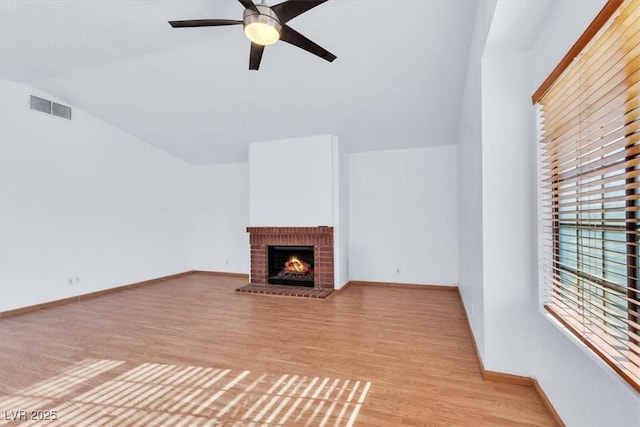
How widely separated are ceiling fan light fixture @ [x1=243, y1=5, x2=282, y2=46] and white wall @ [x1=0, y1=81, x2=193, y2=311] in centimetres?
412

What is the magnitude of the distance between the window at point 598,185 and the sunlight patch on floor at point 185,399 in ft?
4.65

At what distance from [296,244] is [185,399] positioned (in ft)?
10.6

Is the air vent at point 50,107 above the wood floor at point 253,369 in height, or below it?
above

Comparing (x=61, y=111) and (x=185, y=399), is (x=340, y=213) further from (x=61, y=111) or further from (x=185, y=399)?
(x=61, y=111)

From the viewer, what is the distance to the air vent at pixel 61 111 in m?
4.39

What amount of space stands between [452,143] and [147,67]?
4548 mm

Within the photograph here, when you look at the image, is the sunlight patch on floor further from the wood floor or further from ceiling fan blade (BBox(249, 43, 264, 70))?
ceiling fan blade (BBox(249, 43, 264, 70))

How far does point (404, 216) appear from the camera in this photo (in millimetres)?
5164

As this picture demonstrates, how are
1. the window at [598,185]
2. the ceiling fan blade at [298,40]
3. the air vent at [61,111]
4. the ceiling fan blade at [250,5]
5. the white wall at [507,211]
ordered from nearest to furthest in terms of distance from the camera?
the window at [598,185], the ceiling fan blade at [250,5], the white wall at [507,211], the ceiling fan blade at [298,40], the air vent at [61,111]

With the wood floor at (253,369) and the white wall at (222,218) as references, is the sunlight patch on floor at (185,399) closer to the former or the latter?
the wood floor at (253,369)

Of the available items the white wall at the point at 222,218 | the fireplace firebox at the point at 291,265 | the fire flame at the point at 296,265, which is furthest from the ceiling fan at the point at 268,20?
the white wall at the point at 222,218

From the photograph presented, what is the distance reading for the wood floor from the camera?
187 cm

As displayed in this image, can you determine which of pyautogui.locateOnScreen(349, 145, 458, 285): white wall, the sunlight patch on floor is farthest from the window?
pyautogui.locateOnScreen(349, 145, 458, 285): white wall

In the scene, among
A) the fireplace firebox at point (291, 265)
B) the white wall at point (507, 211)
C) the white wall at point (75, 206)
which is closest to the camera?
the white wall at point (507, 211)
